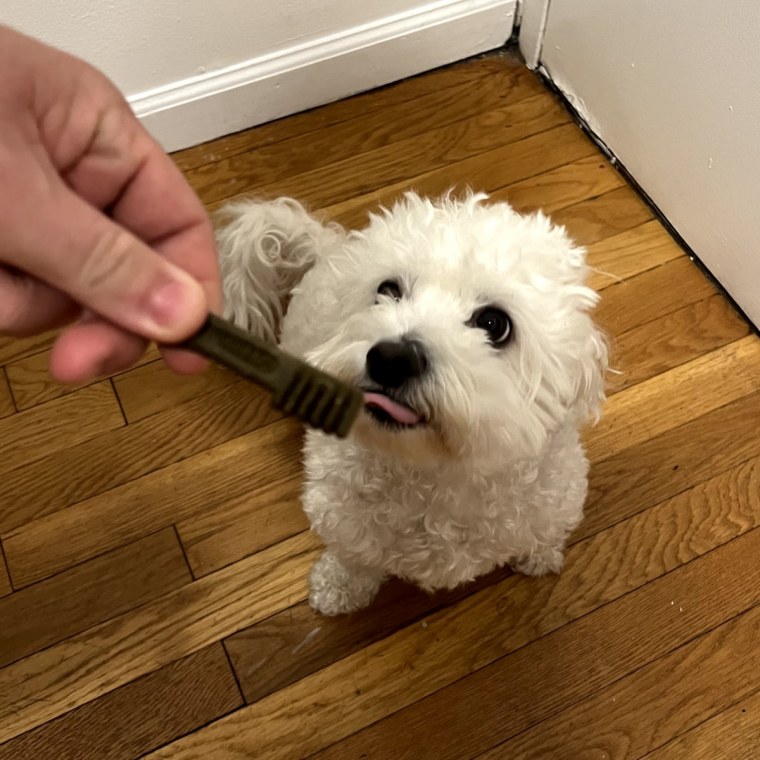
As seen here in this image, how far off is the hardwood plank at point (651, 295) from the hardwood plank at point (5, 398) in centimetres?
96

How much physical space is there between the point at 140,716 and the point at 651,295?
1020 millimetres

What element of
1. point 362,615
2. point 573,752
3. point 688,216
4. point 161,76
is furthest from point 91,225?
point 688,216

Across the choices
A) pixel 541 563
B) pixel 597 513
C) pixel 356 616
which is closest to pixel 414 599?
pixel 356 616

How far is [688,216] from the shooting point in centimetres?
134

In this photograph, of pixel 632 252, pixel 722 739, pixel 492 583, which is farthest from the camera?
pixel 632 252

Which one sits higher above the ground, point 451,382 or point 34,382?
point 451,382

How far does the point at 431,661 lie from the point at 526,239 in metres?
0.61

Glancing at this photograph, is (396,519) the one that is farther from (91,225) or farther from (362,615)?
(91,225)

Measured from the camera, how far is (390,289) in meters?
0.79

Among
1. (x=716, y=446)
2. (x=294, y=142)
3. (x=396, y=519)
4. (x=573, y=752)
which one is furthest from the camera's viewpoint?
(x=294, y=142)

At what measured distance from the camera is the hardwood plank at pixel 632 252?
1.35 metres

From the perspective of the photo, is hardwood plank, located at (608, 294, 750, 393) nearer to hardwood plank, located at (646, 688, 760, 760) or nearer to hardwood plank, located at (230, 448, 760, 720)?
hardwood plank, located at (230, 448, 760, 720)

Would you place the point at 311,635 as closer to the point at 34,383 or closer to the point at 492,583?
the point at 492,583

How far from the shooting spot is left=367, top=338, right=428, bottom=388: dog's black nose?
2.23 ft
